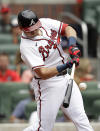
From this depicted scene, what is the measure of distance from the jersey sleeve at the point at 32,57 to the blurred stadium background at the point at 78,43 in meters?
0.95

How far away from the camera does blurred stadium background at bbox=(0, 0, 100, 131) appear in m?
6.87

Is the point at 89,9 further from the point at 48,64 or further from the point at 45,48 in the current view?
the point at 45,48

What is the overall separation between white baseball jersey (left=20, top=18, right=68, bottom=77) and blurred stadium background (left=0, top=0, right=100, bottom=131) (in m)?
0.82

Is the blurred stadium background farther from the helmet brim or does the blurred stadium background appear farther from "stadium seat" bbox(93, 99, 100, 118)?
the helmet brim

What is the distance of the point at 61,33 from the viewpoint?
5008mm

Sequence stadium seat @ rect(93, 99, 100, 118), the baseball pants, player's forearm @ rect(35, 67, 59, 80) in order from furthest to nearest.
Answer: stadium seat @ rect(93, 99, 100, 118) < the baseball pants < player's forearm @ rect(35, 67, 59, 80)

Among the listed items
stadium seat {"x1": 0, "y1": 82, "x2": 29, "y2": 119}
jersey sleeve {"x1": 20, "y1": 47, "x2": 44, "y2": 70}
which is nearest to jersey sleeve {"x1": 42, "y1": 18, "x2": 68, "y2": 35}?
jersey sleeve {"x1": 20, "y1": 47, "x2": 44, "y2": 70}

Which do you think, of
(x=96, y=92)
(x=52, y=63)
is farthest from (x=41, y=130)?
(x=96, y=92)

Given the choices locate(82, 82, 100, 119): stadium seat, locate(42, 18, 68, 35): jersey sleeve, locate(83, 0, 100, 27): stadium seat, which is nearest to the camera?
locate(42, 18, 68, 35): jersey sleeve

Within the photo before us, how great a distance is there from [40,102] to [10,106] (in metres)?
2.60

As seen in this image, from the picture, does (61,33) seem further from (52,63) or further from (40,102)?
(40,102)

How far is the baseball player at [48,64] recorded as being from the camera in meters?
4.61

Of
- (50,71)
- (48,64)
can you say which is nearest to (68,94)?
(50,71)

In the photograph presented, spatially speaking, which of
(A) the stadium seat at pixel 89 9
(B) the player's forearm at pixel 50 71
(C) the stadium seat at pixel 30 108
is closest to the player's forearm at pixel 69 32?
(B) the player's forearm at pixel 50 71
